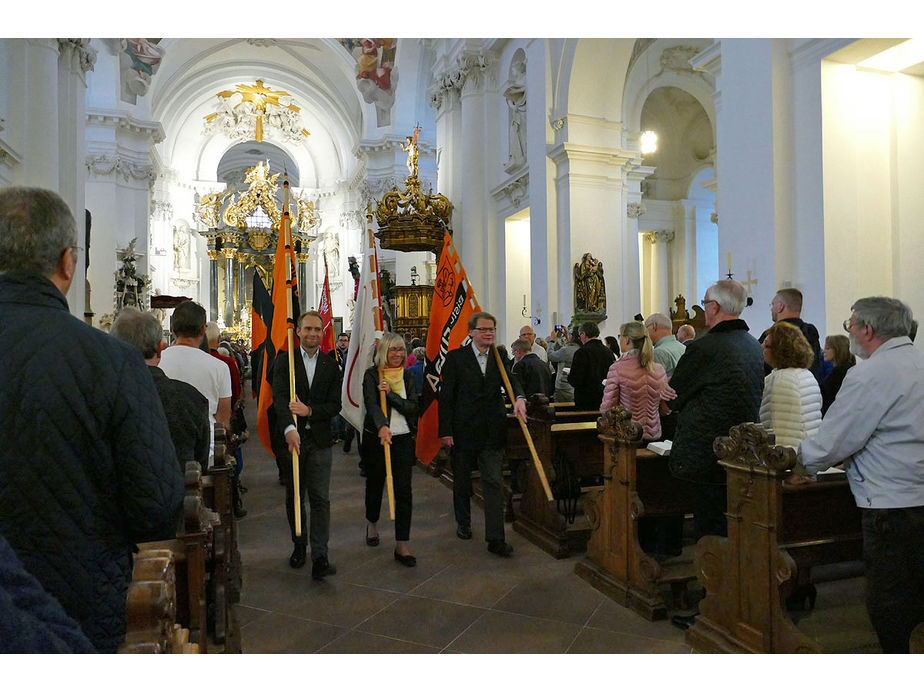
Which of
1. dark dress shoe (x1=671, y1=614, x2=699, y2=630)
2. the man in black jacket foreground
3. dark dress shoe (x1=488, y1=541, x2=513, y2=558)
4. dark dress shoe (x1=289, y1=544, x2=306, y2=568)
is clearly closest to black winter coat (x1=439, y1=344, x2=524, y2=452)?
dark dress shoe (x1=488, y1=541, x2=513, y2=558)

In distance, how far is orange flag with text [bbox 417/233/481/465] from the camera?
518 centimetres

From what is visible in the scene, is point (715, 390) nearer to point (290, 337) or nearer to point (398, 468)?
point (398, 468)

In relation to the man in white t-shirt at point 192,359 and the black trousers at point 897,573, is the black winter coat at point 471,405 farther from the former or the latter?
the black trousers at point 897,573

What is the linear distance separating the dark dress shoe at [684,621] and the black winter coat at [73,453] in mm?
2696

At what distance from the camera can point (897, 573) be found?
247 centimetres

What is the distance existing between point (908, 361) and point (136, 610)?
2596mm

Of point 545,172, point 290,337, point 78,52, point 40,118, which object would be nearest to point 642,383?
point 290,337

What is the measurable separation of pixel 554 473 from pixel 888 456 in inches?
107

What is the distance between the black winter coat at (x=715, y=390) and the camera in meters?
3.34

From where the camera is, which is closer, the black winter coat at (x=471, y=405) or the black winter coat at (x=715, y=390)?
the black winter coat at (x=715, y=390)

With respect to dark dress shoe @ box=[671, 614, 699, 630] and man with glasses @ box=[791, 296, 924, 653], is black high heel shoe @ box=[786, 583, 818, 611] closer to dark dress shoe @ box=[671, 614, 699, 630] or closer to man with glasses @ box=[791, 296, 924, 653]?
dark dress shoe @ box=[671, 614, 699, 630]

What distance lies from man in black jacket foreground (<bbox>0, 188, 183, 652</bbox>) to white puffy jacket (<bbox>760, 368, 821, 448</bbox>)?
284 centimetres

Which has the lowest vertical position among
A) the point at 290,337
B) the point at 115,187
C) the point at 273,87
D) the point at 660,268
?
the point at 290,337

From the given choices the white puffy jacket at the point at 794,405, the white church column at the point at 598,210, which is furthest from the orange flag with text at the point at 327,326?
the white puffy jacket at the point at 794,405
